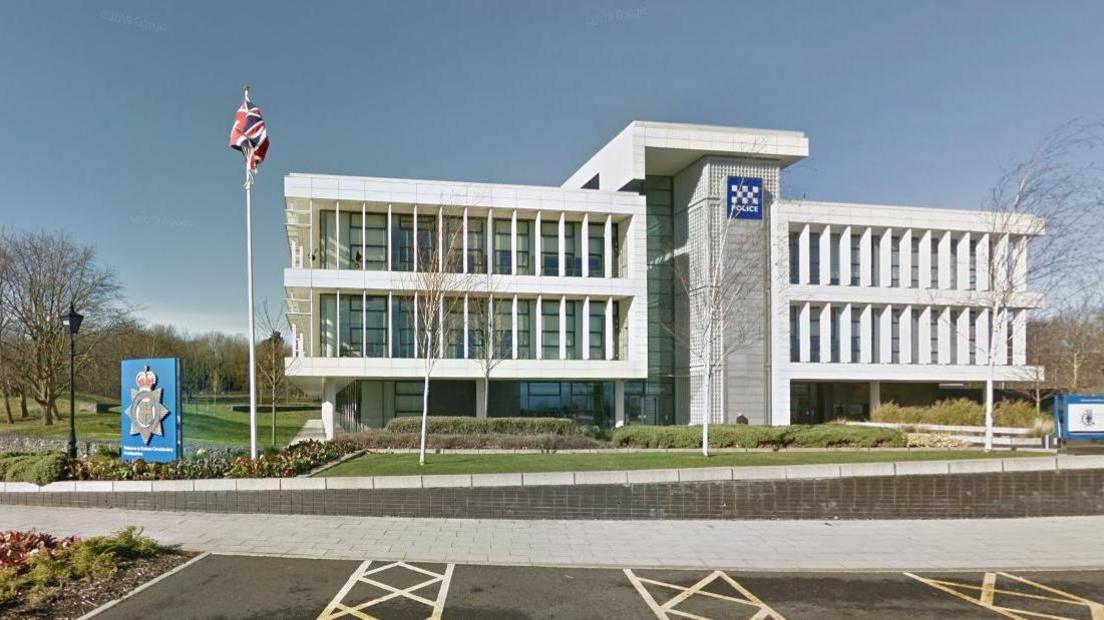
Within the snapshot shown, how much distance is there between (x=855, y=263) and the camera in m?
32.7

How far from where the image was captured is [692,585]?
7852mm

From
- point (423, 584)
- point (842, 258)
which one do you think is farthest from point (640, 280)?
point (423, 584)

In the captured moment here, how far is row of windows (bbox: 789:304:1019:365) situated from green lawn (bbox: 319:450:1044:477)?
16.8 meters

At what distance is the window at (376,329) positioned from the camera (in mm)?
27703

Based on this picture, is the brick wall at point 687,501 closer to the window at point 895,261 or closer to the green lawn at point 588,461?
the green lawn at point 588,461

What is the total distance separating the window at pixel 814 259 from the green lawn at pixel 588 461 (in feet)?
58.0

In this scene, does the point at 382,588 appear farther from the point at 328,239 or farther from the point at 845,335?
the point at 845,335

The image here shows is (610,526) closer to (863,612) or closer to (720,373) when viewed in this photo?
(863,612)

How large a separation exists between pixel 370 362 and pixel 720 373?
1445 cm

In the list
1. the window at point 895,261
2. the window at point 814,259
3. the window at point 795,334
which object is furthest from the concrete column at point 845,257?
the window at point 795,334

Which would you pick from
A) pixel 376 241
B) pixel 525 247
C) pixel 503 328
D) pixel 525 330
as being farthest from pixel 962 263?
pixel 376 241

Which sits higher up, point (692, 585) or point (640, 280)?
point (640, 280)

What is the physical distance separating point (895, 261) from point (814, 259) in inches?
179

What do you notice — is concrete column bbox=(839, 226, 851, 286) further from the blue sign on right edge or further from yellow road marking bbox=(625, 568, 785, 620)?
yellow road marking bbox=(625, 568, 785, 620)
